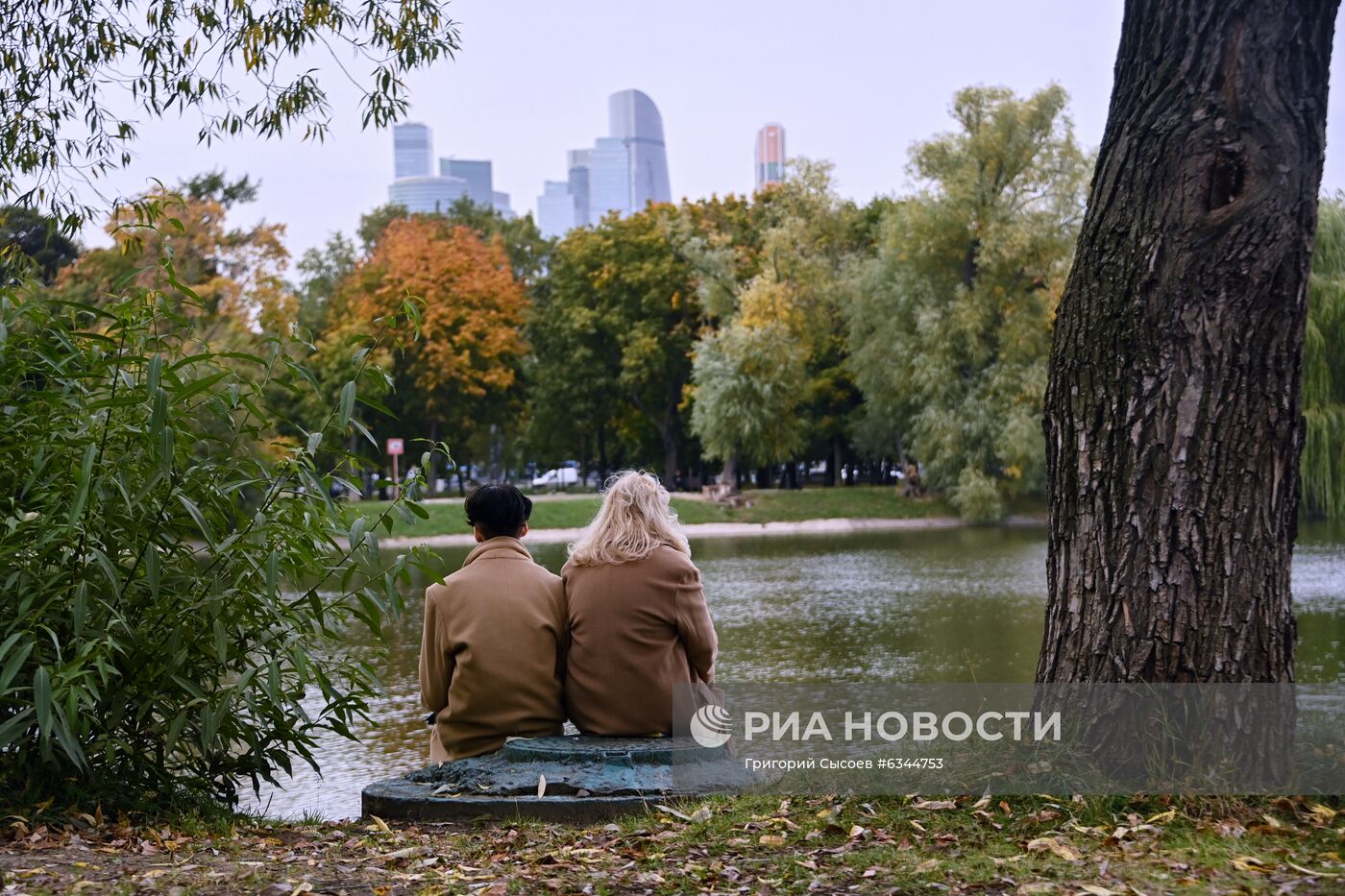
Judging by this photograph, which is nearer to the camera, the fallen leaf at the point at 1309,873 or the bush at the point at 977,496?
the fallen leaf at the point at 1309,873

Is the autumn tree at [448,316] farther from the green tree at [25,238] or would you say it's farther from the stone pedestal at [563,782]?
the stone pedestal at [563,782]

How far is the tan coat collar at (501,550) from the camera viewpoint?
5.14m

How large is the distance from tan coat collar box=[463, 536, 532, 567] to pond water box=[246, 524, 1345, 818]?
1453 millimetres

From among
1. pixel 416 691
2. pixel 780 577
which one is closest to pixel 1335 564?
pixel 780 577

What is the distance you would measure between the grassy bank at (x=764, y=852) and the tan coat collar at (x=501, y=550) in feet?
3.47

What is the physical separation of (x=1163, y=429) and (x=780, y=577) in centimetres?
1602

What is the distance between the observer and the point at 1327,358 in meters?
17.1

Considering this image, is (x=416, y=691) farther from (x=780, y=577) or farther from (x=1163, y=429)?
(x=780, y=577)

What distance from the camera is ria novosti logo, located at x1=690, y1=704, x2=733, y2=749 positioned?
5.09 metres

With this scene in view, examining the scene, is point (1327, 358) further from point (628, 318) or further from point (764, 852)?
point (628, 318)

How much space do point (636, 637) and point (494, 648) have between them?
0.53 meters

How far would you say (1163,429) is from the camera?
4465 mm

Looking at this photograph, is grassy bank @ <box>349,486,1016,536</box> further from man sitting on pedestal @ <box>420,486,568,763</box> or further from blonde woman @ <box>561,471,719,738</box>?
blonde woman @ <box>561,471,719,738</box>

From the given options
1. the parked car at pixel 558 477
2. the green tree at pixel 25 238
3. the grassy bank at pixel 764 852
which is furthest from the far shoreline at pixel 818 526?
the grassy bank at pixel 764 852
